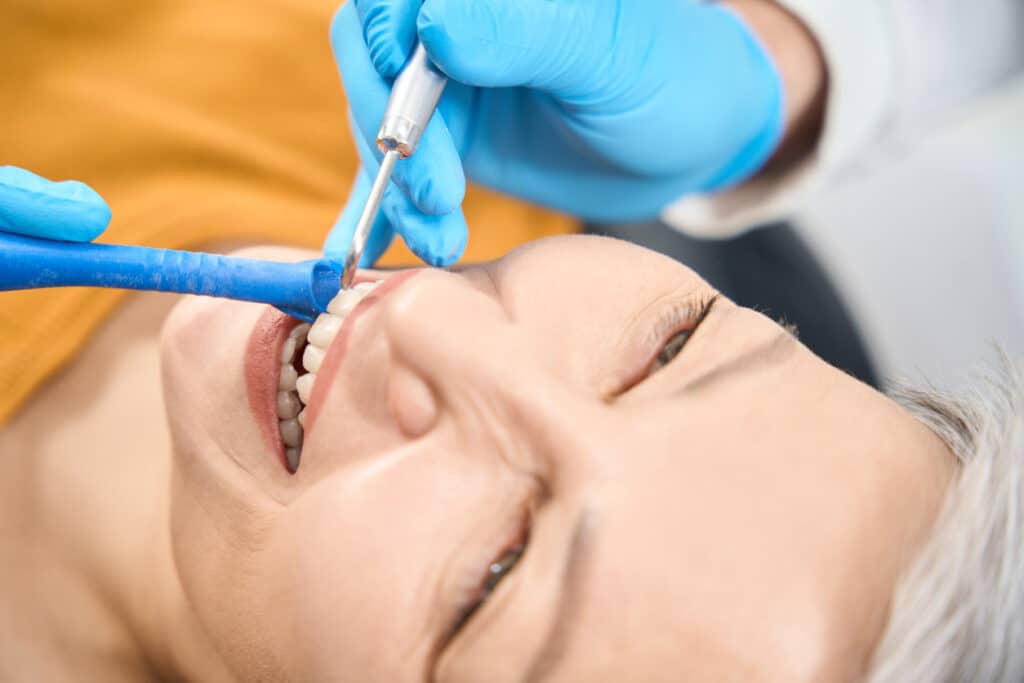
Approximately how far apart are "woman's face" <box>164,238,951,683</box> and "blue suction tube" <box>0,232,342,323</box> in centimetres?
8

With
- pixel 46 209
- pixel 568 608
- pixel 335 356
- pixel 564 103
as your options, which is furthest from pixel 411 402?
pixel 564 103

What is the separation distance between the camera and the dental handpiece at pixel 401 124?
0.72m

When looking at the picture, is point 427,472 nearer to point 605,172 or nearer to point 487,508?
point 487,508

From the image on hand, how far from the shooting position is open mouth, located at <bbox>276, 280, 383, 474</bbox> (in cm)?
75

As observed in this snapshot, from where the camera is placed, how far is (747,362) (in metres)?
0.72

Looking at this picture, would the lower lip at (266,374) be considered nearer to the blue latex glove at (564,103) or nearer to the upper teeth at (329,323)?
the upper teeth at (329,323)

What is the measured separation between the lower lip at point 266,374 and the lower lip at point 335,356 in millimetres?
53

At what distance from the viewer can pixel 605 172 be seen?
1.19m

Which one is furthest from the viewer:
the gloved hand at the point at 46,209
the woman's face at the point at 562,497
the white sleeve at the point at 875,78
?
the white sleeve at the point at 875,78

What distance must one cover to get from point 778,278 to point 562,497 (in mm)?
1027

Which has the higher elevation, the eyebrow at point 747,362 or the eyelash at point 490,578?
the eyebrow at point 747,362

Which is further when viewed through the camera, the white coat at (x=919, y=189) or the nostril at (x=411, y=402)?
the white coat at (x=919, y=189)

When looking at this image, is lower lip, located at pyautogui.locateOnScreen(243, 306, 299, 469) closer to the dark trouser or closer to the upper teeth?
the upper teeth

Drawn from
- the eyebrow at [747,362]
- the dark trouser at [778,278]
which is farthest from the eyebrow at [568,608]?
the dark trouser at [778,278]
